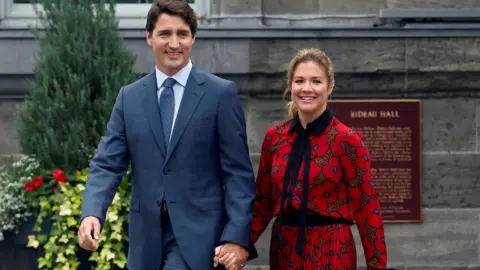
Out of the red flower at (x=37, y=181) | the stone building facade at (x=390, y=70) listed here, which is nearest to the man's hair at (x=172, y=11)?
the red flower at (x=37, y=181)

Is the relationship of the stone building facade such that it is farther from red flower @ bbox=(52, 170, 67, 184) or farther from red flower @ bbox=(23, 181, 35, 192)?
red flower @ bbox=(52, 170, 67, 184)

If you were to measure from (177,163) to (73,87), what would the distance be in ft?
9.83

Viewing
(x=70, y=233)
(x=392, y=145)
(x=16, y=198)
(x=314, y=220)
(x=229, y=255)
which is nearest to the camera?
(x=229, y=255)

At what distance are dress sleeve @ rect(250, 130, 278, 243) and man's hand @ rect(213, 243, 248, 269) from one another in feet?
0.93

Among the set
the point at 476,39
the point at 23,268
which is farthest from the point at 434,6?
the point at 23,268

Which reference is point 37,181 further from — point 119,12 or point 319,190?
point 319,190

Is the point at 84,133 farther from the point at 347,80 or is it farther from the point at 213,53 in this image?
the point at 347,80

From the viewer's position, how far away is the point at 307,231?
16.4ft

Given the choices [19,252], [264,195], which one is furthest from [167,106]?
[19,252]

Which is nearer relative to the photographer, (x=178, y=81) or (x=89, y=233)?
(x=89, y=233)

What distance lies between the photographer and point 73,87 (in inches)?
305

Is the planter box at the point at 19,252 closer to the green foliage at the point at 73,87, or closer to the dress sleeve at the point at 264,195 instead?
the green foliage at the point at 73,87

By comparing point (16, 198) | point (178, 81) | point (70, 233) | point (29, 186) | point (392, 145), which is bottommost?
point (70, 233)

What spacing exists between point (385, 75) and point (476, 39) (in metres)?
0.87
